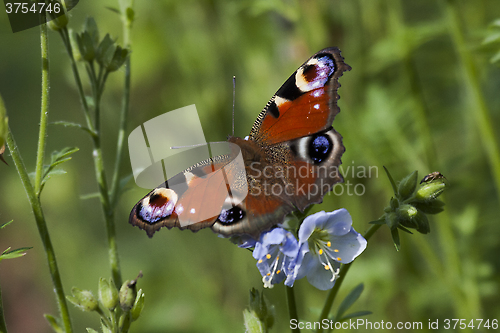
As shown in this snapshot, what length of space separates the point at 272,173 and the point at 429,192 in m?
0.51

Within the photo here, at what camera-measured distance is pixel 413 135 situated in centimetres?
303

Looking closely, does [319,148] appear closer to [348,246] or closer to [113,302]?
[348,246]

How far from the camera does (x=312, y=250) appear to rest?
1492mm

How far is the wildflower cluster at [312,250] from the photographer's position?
127 cm

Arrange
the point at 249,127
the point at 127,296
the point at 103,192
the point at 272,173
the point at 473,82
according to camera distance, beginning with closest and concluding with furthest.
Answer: the point at 127,296, the point at 103,192, the point at 272,173, the point at 473,82, the point at 249,127

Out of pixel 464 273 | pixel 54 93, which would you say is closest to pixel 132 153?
pixel 464 273

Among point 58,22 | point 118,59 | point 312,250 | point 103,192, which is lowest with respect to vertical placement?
point 312,250

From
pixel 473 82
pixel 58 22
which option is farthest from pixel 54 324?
pixel 473 82

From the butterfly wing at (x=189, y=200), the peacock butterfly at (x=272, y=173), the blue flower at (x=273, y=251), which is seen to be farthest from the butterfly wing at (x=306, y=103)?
the blue flower at (x=273, y=251)

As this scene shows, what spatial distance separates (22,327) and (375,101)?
9.06 ft

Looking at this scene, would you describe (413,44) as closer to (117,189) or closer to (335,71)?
(335,71)

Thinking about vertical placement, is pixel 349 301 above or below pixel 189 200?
below

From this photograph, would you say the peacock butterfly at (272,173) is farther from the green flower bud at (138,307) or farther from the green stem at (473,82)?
the green stem at (473,82)

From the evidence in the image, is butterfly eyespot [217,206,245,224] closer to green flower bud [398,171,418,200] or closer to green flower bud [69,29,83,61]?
green flower bud [398,171,418,200]
